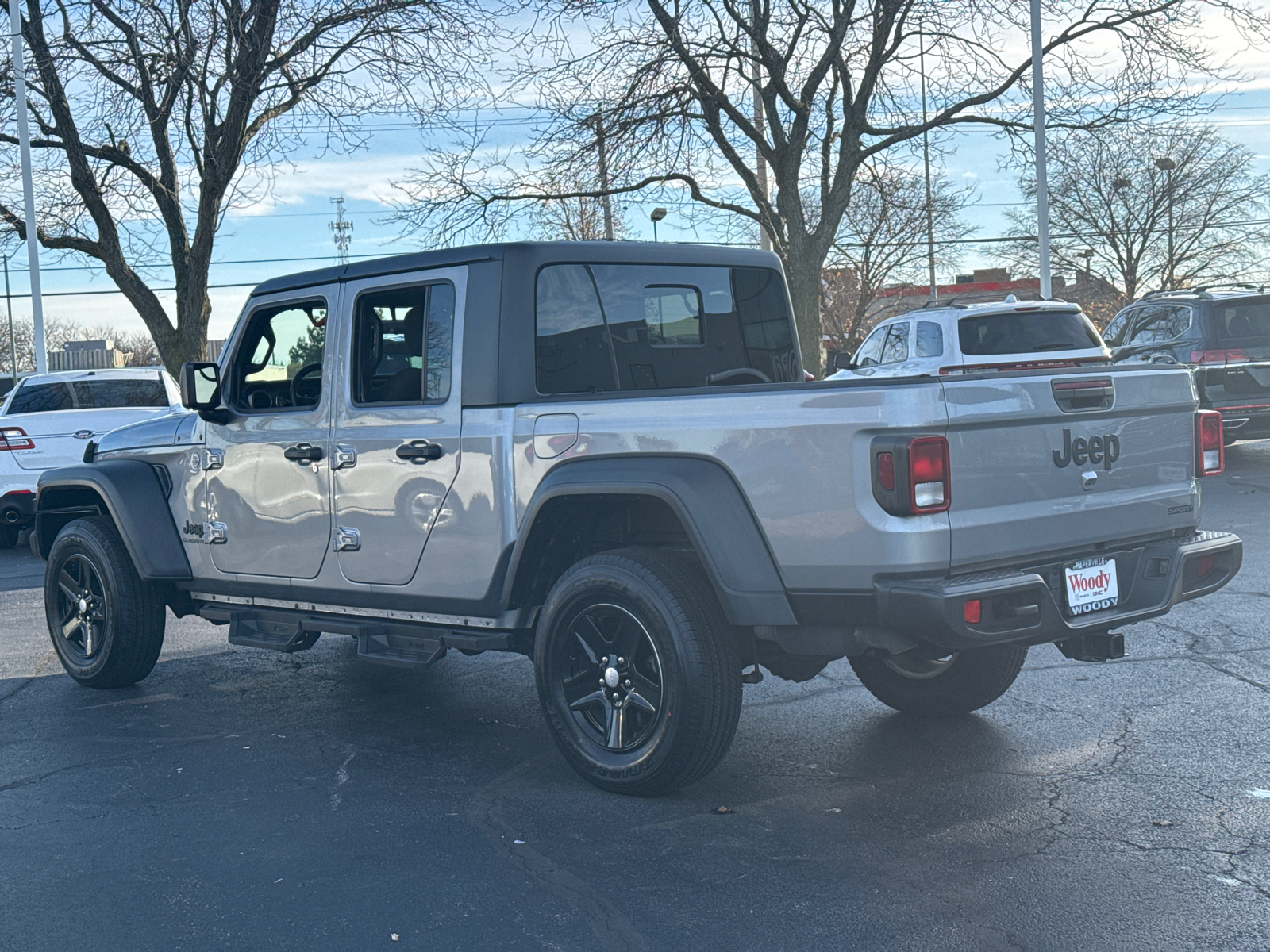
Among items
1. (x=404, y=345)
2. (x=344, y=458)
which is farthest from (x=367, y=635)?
(x=404, y=345)

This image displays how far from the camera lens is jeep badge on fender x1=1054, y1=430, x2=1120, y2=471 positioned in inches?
174

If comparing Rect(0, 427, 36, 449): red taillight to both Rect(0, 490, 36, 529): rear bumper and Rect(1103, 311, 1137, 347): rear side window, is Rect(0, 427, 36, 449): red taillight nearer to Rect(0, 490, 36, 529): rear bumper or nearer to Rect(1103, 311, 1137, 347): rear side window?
Rect(0, 490, 36, 529): rear bumper

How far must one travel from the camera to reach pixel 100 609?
6840 mm

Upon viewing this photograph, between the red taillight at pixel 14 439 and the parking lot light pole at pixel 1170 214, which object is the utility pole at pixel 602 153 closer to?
the red taillight at pixel 14 439

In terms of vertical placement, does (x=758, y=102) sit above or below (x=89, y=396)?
above

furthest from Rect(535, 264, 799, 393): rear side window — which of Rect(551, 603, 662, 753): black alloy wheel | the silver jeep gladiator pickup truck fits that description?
Rect(551, 603, 662, 753): black alloy wheel

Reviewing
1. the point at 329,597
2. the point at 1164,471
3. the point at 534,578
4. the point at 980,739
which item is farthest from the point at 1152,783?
the point at 329,597

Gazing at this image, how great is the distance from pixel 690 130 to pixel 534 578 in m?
18.5

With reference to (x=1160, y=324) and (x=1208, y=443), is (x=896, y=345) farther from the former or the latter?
(x=1208, y=443)

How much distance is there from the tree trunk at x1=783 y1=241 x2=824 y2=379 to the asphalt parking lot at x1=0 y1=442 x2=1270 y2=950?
15.5m

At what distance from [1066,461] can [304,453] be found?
10.3 ft

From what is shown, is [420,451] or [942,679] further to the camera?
[942,679]

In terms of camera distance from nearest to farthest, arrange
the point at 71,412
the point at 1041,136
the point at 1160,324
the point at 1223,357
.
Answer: the point at 71,412
the point at 1223,357
the point at 1160,324
the point at 1041,136

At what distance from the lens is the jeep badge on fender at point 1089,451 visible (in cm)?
441
